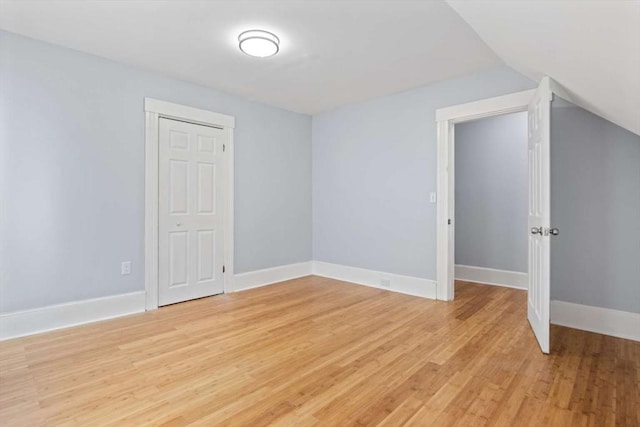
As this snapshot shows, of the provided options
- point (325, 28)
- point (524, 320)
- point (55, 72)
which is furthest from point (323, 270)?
point (55, 72)

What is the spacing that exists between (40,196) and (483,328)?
13.6 ft

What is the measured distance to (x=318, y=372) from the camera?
2.16m

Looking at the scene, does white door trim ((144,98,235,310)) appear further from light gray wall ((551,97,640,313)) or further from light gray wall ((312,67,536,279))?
light gray wall ((551,97,640,313))

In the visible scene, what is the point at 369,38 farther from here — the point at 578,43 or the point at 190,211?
the point at 190,211

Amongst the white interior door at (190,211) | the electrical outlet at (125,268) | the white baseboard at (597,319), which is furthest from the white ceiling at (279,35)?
the white baseboard at (597,319)

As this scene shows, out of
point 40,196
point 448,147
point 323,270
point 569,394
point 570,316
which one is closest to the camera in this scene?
point 569,394

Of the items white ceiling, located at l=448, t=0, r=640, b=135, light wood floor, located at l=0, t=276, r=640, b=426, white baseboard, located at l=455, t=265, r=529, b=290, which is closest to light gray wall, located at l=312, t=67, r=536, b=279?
white ceiling, located at l=448, t=0, r=640, b=135

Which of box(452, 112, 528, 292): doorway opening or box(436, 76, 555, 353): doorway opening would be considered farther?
box(452, 112, 528, 292): doorway opening

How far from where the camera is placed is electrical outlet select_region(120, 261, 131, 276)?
130 inches

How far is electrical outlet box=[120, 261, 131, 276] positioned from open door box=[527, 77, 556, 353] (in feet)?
12.4

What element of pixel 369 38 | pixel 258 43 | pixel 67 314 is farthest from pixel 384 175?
pixel 67 314

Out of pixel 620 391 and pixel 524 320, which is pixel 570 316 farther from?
pixel 620 391

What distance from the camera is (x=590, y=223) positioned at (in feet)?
9.71

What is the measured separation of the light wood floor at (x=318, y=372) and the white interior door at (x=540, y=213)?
26cm
